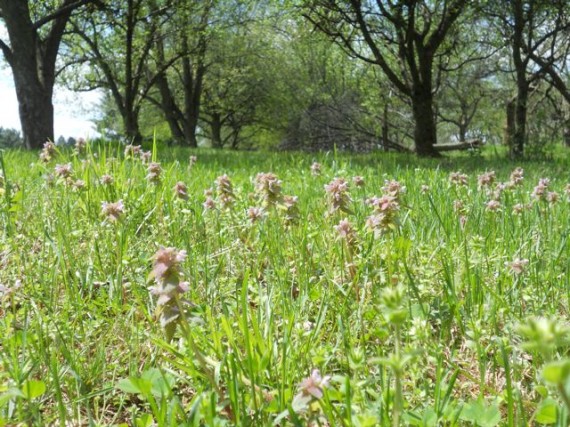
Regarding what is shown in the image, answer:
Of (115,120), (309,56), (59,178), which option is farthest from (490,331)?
(115,120)

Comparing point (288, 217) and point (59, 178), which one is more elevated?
point (59, 178)

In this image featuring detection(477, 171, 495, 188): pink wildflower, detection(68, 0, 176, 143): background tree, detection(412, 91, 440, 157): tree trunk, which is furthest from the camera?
detection(68, 0, 176, 143): background tree

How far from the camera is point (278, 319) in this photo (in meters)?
2.01

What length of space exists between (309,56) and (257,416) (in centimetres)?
4039

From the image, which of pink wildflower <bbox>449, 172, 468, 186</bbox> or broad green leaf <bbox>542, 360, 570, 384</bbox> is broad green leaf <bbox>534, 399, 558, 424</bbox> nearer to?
broad green leaf <bbox>542, 360, 570, 384</bbox>

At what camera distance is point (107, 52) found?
2844 cm

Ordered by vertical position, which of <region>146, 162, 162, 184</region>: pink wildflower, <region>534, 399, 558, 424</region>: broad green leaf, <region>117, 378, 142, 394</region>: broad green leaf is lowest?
<region>117, 378, 142, 394</region>: broad green leaf

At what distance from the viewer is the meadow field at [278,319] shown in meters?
Answer: 1.24

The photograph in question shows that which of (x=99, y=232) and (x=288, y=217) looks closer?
(x=288, y=217)

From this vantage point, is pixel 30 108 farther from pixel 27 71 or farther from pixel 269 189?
pixel 269 189

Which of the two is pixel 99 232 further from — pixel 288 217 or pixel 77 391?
pixel 77 391

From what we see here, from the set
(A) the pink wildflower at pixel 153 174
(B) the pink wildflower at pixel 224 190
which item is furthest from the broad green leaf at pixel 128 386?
(A) the pink wildflower at pixel 153 174

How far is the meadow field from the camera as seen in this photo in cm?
124

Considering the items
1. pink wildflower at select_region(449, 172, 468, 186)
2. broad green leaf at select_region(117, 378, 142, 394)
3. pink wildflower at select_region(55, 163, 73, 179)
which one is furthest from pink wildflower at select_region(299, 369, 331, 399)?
pink wildflower at select_region(449, 172, 468, 186)
